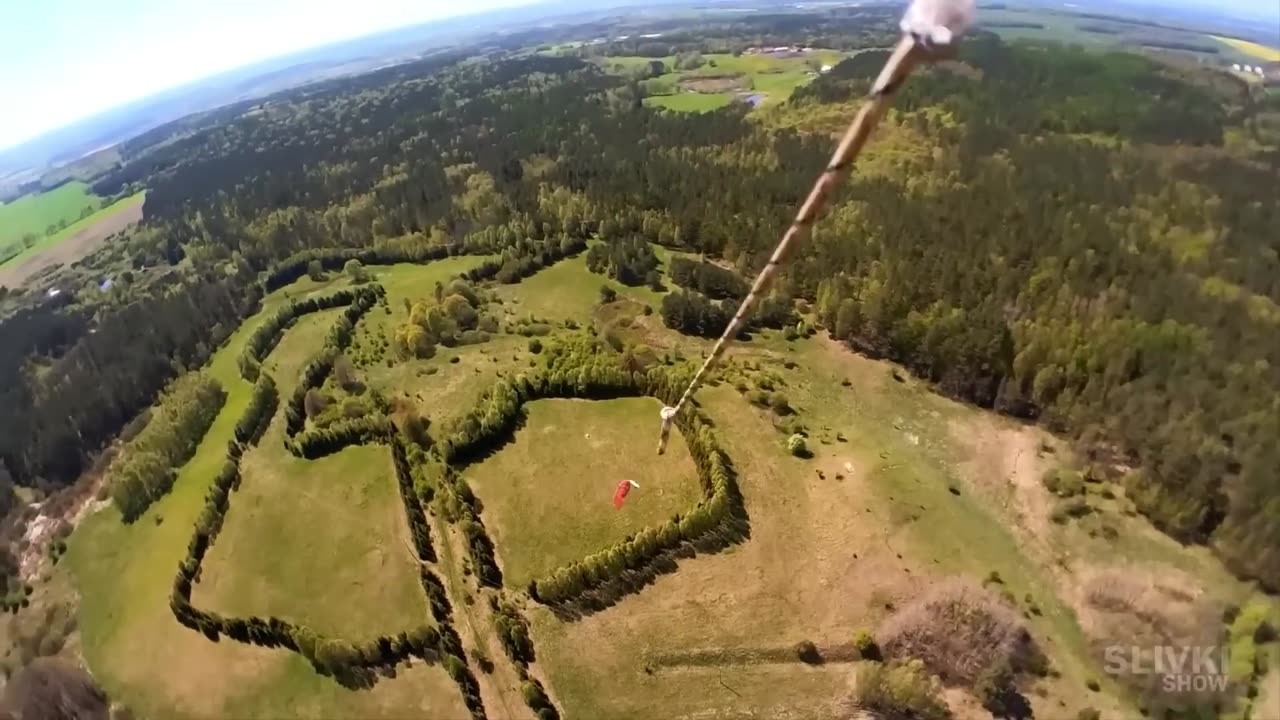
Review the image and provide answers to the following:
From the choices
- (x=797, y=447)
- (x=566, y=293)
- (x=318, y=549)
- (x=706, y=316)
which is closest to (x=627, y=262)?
(x=566, y=293)

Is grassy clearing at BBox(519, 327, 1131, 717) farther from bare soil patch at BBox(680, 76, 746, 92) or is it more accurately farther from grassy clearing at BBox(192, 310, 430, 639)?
bare soil patch at BBox(680, 76, 746, 92)

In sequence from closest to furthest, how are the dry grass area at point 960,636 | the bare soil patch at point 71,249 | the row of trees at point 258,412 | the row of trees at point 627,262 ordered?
1. the dry grass area at point 960,636
2. the row of trees at point 258,412
3. the row of trees at point 627,262
4. the bare soil patch at point 71,249

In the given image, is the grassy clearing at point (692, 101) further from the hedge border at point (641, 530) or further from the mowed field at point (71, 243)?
the mowed field at point (71, 243)

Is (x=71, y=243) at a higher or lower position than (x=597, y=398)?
lower

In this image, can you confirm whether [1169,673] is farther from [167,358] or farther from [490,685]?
[167,358]

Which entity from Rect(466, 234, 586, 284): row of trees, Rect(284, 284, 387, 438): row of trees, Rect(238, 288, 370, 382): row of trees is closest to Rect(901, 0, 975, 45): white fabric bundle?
Rect(284, 284, 387, 438): row of trees

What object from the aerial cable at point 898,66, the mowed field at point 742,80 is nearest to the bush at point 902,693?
the aerial cable at point 898,66

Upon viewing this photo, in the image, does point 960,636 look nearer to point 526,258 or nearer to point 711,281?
point 711,281
